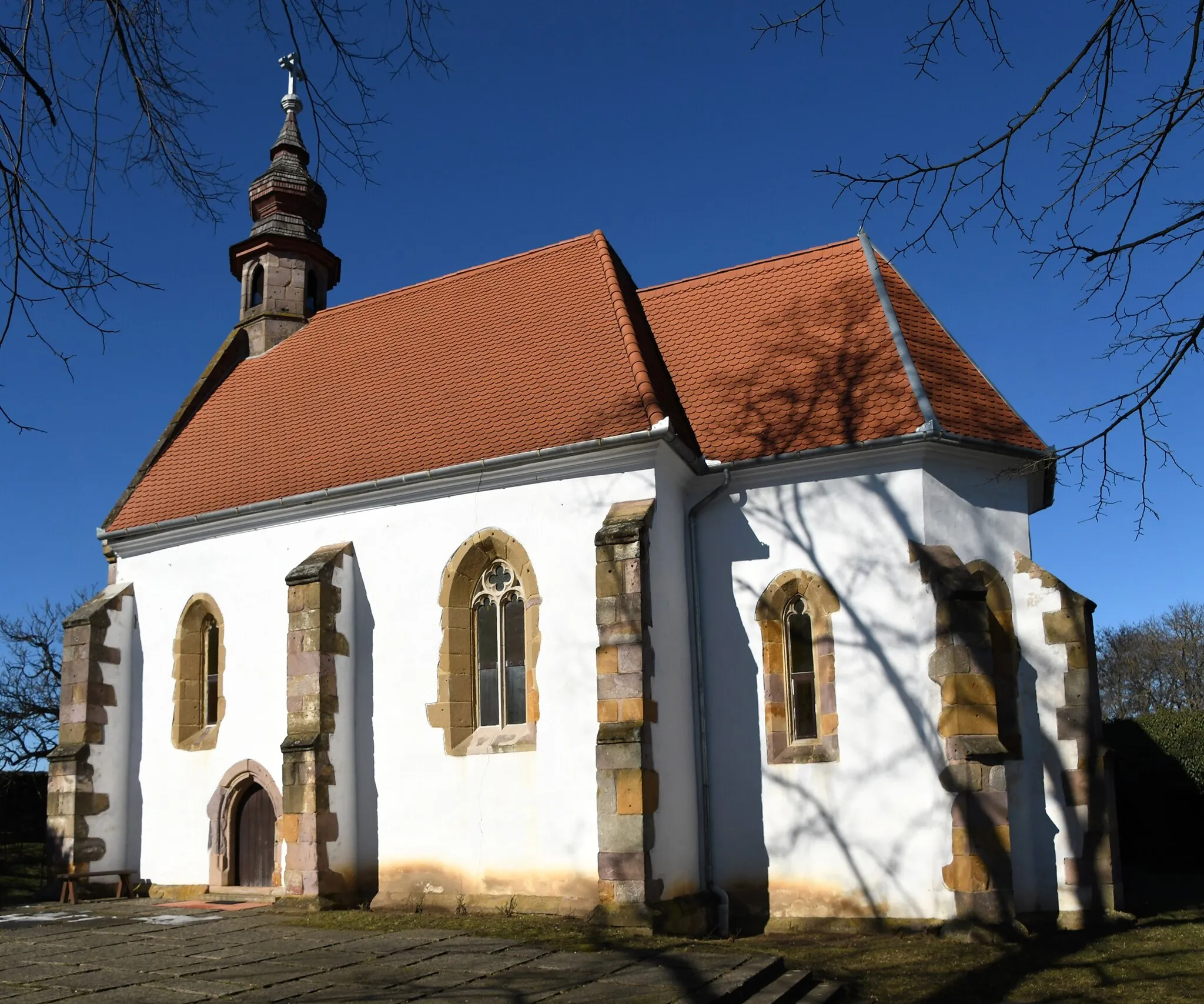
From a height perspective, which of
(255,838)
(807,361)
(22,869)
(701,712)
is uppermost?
(807,361)

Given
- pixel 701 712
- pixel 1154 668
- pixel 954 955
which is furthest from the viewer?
pixel 1154 668

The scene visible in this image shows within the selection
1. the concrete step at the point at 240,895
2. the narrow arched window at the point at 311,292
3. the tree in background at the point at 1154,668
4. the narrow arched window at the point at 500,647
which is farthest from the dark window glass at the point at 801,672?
the tree in background at the point at 1154,668

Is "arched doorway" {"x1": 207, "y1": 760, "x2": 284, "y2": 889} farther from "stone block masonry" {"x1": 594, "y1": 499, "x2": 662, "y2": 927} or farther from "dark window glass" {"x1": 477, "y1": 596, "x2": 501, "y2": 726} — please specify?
"stone block masonry" {"x1": 594, "y1": 499, "x2": 662, "y2": 927}

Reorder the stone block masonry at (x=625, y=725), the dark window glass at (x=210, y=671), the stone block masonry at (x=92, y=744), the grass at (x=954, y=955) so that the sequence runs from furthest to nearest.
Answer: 1. the dark window glass at (x=210, y=671)
2. the stone block masonry at (x=92, y=744)
3. the stone block masonry at (x=625, y=725)
4. the grass at (x=954, y=955)

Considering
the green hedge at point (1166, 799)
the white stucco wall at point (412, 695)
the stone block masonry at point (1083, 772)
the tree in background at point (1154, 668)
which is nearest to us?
the stone block masonry at point (1083, 772)

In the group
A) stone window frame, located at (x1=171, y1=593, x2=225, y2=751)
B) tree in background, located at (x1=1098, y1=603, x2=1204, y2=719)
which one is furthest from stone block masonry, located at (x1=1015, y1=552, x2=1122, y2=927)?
tree in background, located at (x1=1098, y1=603, x2=1204, y2=719)

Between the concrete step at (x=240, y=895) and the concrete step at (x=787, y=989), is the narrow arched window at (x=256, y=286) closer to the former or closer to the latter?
the concrete step at (x=240, y=895)

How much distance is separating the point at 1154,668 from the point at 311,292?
40.4 m

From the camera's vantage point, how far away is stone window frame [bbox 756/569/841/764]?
12531 mm

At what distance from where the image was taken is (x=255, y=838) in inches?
564

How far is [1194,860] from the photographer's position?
67.0 ft

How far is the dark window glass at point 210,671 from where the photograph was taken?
15484mm

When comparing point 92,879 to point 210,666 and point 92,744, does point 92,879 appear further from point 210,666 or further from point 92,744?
point 210,666

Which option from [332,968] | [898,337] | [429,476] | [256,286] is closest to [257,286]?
[256,286]
